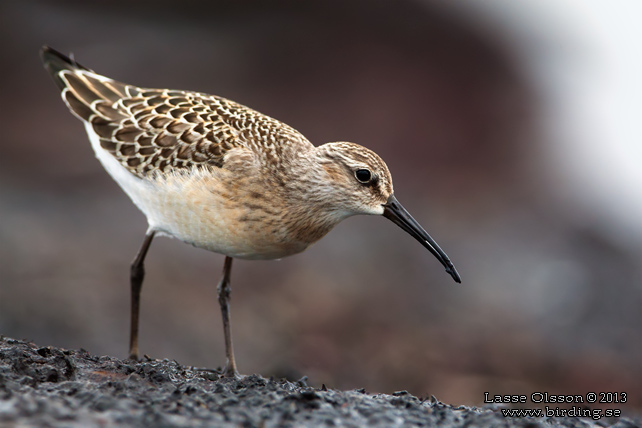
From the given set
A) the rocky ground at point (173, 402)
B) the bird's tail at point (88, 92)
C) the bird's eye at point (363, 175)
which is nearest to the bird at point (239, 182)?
A: the bird's eye at point (363, 175)

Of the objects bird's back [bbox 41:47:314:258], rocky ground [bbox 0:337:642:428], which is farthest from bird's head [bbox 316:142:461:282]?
rocky ground [bbox 0:337:642:428]

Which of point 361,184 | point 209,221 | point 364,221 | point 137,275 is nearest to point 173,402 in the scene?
point 209,221

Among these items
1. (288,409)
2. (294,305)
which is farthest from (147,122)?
(294,305)

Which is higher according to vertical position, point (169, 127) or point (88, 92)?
point (88, 92)

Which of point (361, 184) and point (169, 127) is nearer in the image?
point (361, 184)

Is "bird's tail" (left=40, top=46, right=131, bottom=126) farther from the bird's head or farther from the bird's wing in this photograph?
the bird's head

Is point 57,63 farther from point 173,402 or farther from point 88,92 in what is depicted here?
point 173,402
